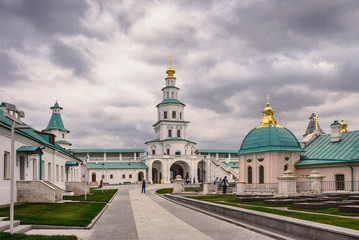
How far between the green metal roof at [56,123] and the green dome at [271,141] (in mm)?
48938

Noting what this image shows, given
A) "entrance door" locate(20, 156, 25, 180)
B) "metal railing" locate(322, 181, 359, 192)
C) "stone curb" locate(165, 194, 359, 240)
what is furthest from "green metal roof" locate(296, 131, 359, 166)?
"entrance door" locate(20, 156, 25, 180)

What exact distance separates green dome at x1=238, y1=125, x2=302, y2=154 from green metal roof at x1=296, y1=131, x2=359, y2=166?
145 cm

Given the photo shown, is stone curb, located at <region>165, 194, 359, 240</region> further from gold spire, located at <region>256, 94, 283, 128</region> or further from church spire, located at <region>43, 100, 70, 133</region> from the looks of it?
church spire, located at <region>43, 100, 70, 133</region>

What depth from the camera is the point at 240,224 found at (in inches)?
512

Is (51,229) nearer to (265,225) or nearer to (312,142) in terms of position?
(265,225)

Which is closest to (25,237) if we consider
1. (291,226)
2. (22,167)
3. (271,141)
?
(291,226)

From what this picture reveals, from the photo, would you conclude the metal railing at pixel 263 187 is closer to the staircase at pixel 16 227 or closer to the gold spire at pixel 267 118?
the gold spire at pixel 267 118

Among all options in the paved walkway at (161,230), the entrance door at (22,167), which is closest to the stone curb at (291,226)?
the paved walkway at (161,230)

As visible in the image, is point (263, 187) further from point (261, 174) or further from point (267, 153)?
point (267, 153)

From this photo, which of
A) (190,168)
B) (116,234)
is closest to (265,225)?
(116,234)

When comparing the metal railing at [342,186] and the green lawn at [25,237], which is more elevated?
the green lawn at [25,237]

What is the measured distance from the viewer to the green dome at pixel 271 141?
38344 millimetres

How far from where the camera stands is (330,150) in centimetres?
3759

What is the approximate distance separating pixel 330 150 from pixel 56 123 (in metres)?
57.8
